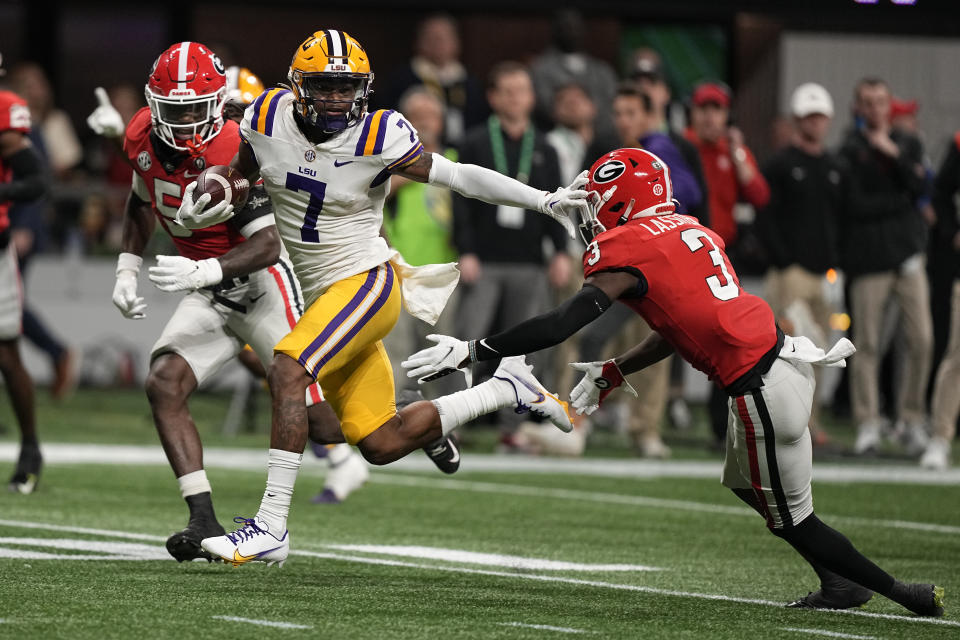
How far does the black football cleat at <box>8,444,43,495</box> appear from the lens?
8.44m

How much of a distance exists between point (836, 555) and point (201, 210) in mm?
2526

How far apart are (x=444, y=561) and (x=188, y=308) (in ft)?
4.94

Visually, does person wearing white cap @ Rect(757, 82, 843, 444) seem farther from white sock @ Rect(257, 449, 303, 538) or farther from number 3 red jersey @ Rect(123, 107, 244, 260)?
white sock @ Rect(257, 449, 303, 538)

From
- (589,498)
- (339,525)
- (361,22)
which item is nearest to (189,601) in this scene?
(339,525)

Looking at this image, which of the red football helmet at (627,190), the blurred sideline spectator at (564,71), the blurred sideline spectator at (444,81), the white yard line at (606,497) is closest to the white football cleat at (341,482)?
the white yard line at (606,497)

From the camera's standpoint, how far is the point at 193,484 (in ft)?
21.1

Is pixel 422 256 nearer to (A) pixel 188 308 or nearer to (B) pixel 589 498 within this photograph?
(B) pixel 589 498

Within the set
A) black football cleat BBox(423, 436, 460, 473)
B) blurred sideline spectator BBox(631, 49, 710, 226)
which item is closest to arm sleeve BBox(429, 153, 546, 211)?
black football cleat BBox(423, 436, 460, 473)

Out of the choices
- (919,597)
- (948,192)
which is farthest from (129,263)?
(948,192)

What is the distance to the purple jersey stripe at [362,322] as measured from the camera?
6008 millimetres

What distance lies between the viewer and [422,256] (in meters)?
11.5

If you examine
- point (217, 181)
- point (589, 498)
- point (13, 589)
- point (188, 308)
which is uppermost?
point (217, 181)

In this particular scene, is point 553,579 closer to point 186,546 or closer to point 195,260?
point 186,546

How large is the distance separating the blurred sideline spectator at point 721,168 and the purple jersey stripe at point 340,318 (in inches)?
211
